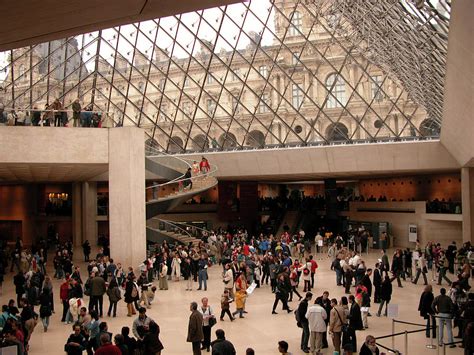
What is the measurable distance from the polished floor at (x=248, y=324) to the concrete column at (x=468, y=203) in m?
9.81

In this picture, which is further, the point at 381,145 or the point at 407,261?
the point at 381,145

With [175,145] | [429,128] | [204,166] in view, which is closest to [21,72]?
[175,145]

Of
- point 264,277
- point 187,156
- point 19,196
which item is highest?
point 187,156

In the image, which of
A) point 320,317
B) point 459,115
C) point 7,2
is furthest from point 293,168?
point 7,2

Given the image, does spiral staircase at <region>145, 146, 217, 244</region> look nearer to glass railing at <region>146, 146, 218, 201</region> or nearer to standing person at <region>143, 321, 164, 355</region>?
glass railing at <region>146, 146, 218, 201</region>

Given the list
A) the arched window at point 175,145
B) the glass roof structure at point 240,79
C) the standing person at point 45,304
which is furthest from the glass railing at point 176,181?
the standing person at point 45,304

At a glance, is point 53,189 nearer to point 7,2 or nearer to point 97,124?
point 97,124

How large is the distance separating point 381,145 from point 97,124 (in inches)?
669

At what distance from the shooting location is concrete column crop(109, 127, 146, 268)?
22750 mm

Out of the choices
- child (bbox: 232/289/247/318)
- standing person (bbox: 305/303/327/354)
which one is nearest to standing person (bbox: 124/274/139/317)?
child (bbox: 232/289/247/318)

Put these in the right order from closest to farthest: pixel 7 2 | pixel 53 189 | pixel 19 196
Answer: pixel 7 2, pixel 19 196, pixel 53 189

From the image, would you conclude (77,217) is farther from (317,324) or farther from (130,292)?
(317,324)

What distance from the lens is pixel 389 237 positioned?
111 ft

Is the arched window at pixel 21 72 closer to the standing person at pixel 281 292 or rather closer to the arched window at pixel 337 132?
the arched window at pixel 337 132
